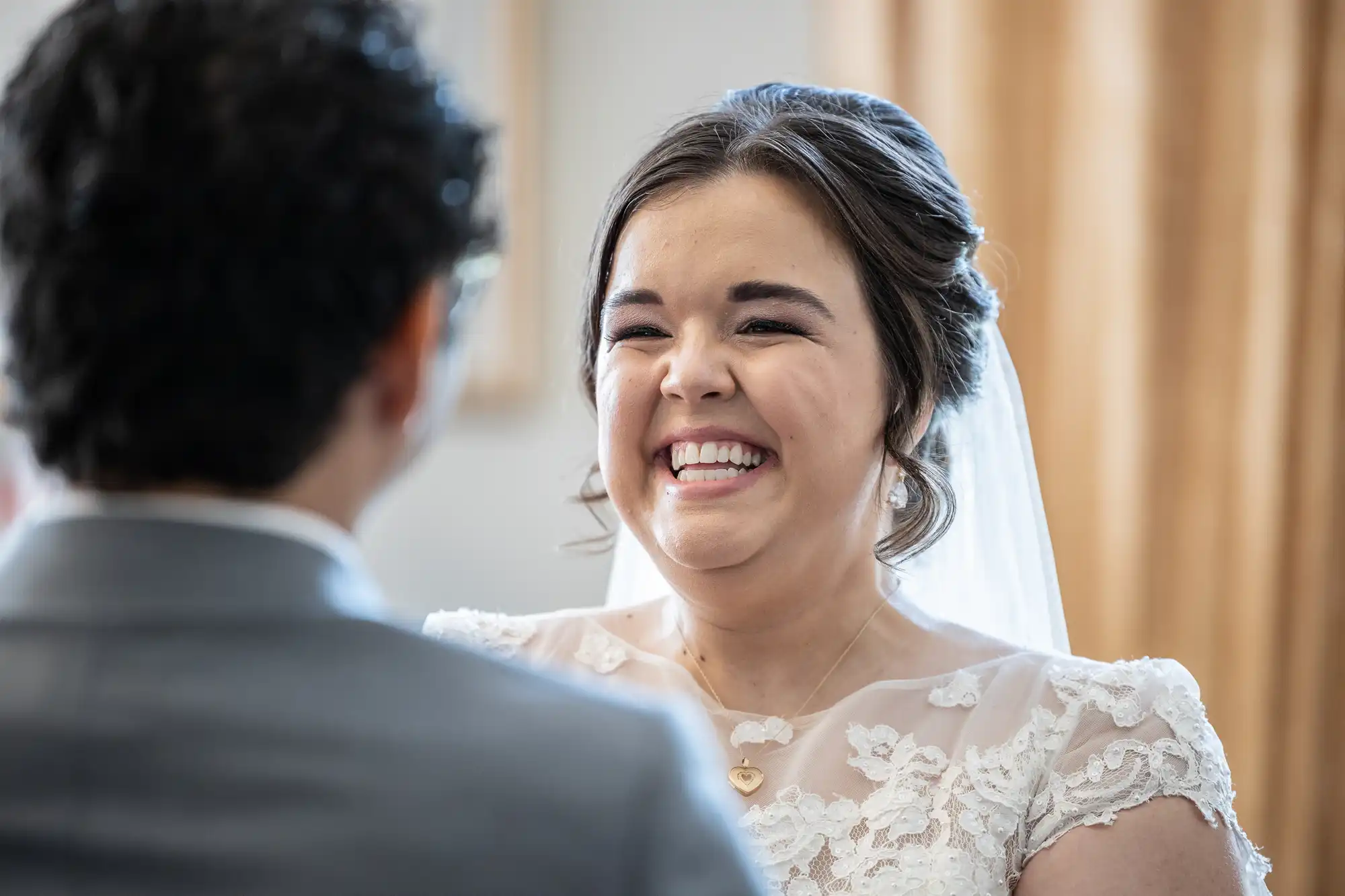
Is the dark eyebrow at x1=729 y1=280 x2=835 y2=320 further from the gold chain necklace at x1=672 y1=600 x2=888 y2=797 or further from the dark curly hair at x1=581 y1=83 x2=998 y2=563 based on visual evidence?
the gold chain necklace at x1=672 y1=600 x2=888 y2=797

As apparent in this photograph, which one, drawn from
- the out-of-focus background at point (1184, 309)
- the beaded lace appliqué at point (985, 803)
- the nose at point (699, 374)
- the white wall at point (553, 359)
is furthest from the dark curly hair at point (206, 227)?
Result: the white wall at point (553, 359)

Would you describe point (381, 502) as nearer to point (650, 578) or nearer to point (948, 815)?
point (650, 578)

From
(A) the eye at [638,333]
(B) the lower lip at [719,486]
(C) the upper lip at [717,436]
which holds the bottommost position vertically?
(B) the lower lip at [719,486]

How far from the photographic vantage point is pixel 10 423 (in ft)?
2.53

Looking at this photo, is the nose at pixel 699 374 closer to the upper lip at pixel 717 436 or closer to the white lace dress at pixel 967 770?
the upper lip at pixel 717 436

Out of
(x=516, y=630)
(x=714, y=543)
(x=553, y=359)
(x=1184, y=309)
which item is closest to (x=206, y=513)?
(x=714, y=543)

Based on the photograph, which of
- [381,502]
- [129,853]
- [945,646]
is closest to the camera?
[129,853]

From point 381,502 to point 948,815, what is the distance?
6.82 ft

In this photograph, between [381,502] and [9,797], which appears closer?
[9,797]

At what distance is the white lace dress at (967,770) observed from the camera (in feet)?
5.12

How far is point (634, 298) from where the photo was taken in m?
1.74

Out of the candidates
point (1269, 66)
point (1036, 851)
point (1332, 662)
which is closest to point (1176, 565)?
point (1332, 662)

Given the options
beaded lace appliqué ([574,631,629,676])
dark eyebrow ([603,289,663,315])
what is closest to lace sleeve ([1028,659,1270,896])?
beaded lace appliqué ([574,631,629,676])

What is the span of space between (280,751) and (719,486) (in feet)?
3.33
